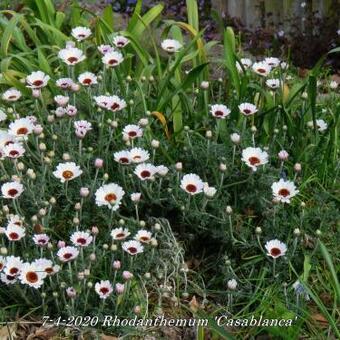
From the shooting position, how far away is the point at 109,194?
3.31m

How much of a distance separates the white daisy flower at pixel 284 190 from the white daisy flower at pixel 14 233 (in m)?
1.04

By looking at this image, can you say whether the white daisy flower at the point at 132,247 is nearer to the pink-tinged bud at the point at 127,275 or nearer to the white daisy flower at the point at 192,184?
the pink-tinged bud at the point at 127,275

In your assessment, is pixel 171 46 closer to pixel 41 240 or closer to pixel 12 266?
pixel 41 240

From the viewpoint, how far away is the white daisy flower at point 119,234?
10.3 feet

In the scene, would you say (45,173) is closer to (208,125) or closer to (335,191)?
(208,125)

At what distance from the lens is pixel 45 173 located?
134 inches

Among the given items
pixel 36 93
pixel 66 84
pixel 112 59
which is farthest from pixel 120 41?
pixel 36 93

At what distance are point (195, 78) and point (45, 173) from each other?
968 mm

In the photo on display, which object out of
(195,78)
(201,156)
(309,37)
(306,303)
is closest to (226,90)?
(195,78)

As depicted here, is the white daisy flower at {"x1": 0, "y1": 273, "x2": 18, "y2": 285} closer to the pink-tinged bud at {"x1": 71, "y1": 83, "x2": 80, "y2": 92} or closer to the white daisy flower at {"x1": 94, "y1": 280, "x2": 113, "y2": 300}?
the white daisy flower at {"x1": 94, "y1": 280, "x2": 113, "y2": 300}

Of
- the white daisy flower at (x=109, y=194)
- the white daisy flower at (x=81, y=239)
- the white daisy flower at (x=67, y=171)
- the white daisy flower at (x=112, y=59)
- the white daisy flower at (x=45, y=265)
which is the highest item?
the white daisy flower at (x=112, y=59)

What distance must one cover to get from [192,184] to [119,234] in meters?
0.39

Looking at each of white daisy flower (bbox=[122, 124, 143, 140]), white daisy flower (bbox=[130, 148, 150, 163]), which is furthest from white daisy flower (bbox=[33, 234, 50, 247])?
white daisy flower (bbox=[122, 124, 143, 140])

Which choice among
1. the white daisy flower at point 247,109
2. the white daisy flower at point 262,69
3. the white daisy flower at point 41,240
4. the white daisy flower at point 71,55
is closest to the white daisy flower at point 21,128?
the white daisy flower at point 71,55
